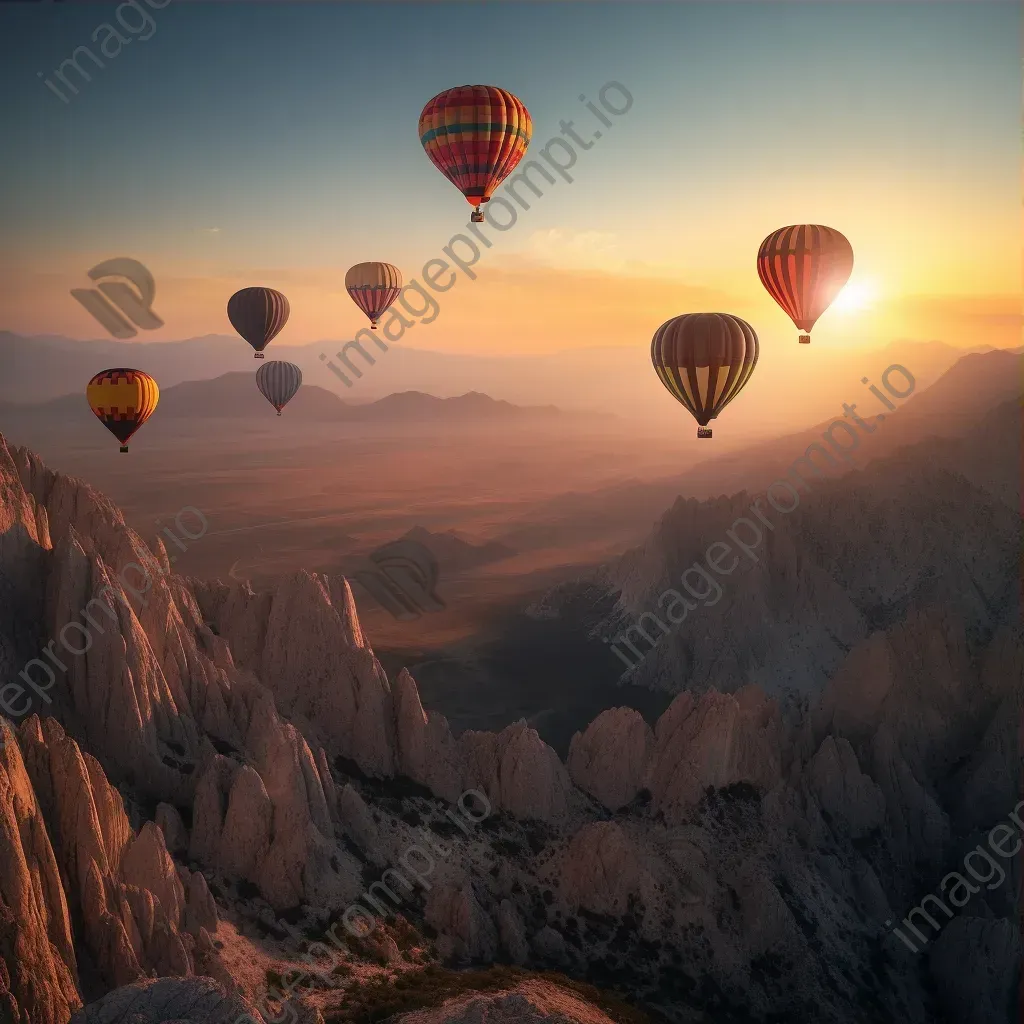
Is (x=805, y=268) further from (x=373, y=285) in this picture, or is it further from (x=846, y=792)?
(x=373, y=285)

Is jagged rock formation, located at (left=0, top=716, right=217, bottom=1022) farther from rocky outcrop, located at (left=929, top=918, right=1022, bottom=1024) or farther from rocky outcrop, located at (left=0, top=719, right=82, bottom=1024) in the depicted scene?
rocky outcrop, located at (left=929, top=918, right=1022, bottom=1024)

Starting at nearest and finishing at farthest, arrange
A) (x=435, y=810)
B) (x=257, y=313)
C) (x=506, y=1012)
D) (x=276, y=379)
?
(x=506, y=1012) < (x=435, y=810) < (x=257, y=313) < (x=276, y=379)

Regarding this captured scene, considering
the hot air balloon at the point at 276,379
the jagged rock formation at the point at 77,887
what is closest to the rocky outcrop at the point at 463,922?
the jagged rock formation at the point at 77,887

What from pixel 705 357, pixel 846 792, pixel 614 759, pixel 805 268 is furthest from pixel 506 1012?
pixel 805 268

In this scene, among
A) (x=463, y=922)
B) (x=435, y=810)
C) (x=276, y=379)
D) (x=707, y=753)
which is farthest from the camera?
(x=276, y=379)

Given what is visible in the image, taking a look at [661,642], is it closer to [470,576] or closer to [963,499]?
[963,499]

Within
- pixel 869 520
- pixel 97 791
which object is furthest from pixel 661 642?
pixel 97 791

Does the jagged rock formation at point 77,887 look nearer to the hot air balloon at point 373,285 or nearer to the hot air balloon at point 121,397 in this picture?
the hot air balloon at point 121,397
